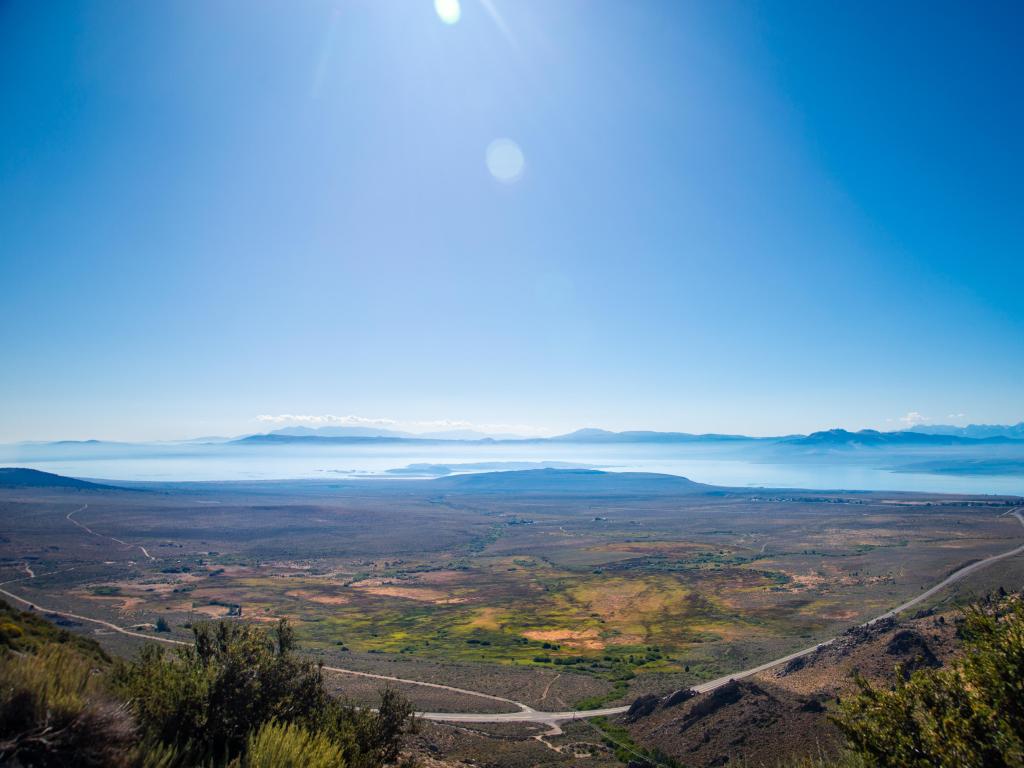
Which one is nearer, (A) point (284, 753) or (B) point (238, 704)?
(A) point (284, 753)

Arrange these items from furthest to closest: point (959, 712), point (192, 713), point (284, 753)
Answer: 1. point (192, 713)
2. point (284, 753)
3. point (959, 712)

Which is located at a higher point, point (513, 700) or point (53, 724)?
point (53, 724)

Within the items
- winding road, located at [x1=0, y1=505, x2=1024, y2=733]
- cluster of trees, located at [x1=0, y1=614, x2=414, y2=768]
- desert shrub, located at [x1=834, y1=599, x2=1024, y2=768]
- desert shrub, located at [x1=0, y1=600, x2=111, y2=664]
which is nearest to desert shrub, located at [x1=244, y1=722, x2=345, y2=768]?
cluster of trees, located at [x1=0, y1=614, x2=414, y2=768]

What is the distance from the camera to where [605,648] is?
51.0 metres

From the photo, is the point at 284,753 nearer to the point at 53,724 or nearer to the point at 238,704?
the point at 53,724

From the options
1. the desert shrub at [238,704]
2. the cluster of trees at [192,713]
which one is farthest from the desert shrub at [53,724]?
the desert shrub at [238,704]

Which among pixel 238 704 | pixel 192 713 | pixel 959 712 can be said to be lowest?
pixel 238 704

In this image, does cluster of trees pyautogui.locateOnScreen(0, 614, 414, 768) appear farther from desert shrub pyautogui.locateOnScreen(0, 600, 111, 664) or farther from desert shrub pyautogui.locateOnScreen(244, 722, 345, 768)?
desert shrub pyautogui.locateOnScreen(0, 600, 111, 664)

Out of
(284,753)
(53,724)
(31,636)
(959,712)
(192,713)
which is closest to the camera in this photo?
(53,724)

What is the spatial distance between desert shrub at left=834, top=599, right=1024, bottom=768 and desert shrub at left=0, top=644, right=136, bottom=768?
1122 cm

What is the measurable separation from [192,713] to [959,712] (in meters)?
13.3

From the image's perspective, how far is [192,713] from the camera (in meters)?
10.7

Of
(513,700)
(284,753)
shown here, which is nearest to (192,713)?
(284,753)

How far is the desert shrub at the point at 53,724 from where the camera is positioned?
21.8ft
